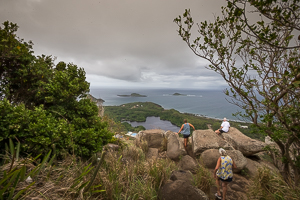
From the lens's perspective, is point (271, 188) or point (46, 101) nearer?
point (271, 188)

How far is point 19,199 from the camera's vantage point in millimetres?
1553

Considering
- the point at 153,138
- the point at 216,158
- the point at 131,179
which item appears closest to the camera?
the point at 131,179

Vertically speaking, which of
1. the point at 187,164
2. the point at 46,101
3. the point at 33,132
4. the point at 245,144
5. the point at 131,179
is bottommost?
the point at 187,164

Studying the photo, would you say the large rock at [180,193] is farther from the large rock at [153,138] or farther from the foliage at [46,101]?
the large rock at [153,138]

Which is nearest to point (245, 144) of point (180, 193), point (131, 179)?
point (180, 193)

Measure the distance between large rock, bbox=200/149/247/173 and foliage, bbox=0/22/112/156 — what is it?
4.87m

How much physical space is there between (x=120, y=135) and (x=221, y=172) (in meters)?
5.32

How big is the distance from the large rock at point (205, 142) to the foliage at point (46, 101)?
16.1 ft

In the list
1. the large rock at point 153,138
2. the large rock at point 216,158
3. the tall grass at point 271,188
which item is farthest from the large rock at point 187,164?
the large rock at point 153,138

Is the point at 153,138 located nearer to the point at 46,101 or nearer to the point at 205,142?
the point at 205,142

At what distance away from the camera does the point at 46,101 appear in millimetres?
3979

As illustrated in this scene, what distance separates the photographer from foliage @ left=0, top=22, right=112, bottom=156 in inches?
108

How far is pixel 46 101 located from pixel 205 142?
23.5 feet

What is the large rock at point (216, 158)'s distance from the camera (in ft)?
19.0
